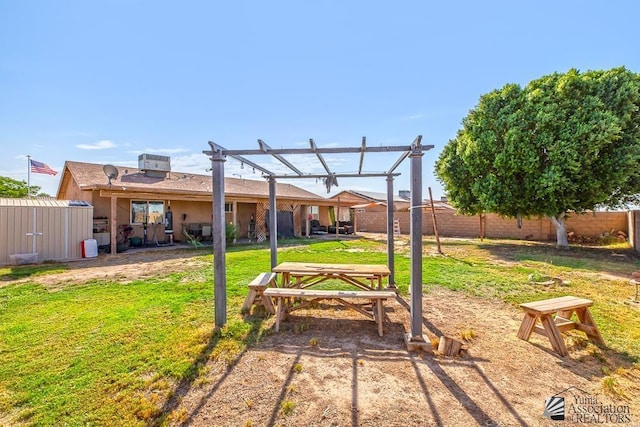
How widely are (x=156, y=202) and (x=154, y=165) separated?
2.05 metres

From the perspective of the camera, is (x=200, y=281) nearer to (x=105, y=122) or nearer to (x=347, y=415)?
(x=347, y=415)

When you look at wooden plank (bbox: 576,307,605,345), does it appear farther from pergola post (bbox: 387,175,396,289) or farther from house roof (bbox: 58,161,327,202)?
house roof (bbox: 58,161,327,202)

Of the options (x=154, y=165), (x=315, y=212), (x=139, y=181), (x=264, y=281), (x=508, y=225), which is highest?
(x=154, y=165)

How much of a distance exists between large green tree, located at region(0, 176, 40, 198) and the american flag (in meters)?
19.6

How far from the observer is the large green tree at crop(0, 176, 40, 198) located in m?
25.4

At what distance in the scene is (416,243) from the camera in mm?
3279

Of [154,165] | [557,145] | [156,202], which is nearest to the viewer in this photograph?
[557,145]

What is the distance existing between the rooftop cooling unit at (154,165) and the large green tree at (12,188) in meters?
22.3

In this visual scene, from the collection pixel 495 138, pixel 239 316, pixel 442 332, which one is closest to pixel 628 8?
pixel 495 138

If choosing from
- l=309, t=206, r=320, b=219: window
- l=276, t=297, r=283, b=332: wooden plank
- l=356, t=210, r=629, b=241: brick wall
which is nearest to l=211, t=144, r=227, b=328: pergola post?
l=276, t=297, r=283, b=332: wooden plank

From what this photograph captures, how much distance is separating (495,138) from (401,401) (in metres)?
11.6

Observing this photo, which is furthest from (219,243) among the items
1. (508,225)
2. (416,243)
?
(508,225)

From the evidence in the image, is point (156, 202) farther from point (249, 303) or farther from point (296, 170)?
point (249, 303)

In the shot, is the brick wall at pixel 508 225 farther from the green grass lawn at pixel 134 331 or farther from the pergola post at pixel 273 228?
the pergola post at pixel 273 228
